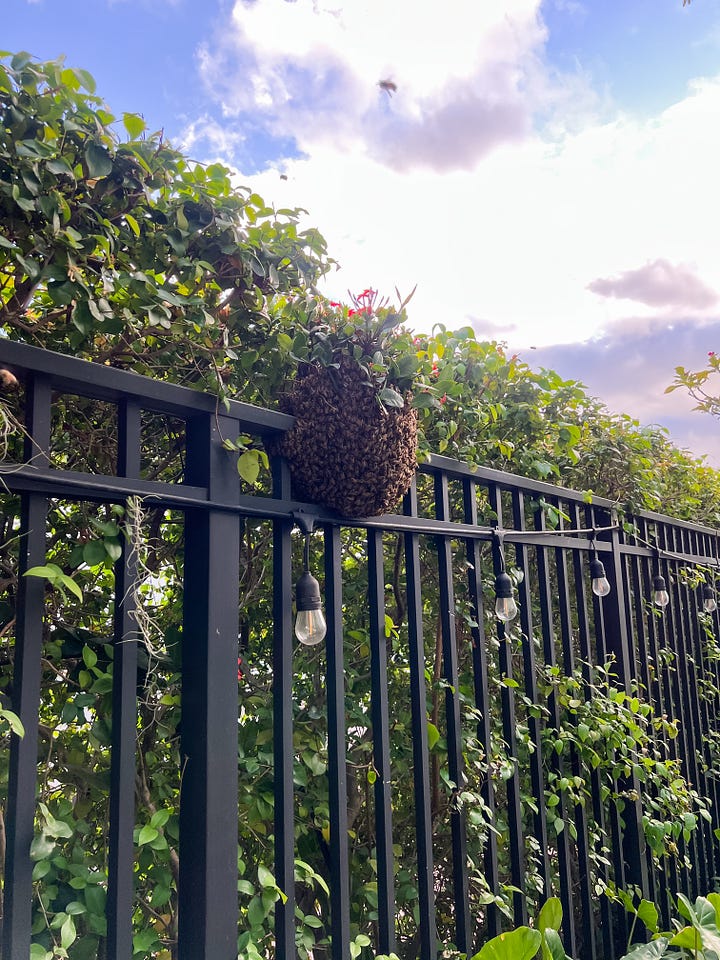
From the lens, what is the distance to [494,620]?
2299 mm

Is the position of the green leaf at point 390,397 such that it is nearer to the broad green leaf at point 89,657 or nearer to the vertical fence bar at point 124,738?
the vertical fence bar at point 124,738

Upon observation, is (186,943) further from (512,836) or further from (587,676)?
(587,676)

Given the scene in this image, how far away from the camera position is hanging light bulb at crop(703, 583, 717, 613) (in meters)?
4.42

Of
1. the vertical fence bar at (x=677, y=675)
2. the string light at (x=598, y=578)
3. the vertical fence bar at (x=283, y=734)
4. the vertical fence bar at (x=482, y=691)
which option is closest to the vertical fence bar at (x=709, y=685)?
the vertical fence bar at (x=677, y=675)

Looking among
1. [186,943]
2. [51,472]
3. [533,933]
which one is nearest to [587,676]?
[533,933]

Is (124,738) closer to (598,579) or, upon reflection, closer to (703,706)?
(598,579)

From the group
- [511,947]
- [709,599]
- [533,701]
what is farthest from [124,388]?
[709,599]

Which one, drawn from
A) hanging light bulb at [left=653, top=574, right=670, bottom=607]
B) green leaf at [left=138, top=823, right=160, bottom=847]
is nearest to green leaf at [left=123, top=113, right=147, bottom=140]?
green leaf at [left=138, top=823, right=160, bottom=847]

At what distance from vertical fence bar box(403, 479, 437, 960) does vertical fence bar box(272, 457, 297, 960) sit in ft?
1.39

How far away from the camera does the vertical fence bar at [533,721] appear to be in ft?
7.25

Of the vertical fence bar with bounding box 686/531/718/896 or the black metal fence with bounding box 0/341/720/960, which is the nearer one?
the black metal fence with bounding box 0/341/720/960

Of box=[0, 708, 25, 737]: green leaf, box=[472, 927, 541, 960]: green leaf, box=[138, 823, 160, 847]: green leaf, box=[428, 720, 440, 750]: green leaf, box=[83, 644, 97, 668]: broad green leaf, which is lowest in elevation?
box=[472, 927, 541, 960]: green leaf

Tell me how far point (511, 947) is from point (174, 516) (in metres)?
1.28

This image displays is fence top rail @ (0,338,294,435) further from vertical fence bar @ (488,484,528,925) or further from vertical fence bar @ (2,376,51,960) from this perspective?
vertical fence bar @ (488,484,528,925)
